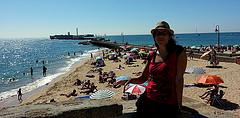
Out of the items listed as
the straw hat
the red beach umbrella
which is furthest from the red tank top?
the red beach umbrella

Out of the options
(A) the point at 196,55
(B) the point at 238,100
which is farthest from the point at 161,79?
(A) the point at 196,55

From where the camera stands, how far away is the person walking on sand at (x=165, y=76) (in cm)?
290

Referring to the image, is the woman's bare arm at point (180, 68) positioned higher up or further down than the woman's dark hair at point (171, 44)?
further down

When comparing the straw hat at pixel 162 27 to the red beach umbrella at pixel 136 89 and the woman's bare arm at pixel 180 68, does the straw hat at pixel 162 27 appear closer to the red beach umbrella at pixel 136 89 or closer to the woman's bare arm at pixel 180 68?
the woman's bare arm at pixel 180 68

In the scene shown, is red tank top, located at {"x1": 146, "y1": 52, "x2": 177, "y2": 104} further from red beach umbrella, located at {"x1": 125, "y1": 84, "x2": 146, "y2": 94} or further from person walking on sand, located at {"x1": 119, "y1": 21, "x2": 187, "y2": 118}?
red beach umbrella, located at {"x1": 125, "y1": 84, "x2": 146, "y2": 94}

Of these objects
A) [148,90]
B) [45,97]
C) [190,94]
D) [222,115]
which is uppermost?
[148,90]

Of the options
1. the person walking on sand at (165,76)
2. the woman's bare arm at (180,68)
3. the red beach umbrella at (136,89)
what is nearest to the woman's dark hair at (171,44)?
the person walking on sand at (165,76)

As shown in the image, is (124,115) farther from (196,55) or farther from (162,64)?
(196,55)

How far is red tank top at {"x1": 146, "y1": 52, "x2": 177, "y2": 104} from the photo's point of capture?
115 inches

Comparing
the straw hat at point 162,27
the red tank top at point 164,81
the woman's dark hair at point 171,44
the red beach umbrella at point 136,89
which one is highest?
the straw hat at point 162,27

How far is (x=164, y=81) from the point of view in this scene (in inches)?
116

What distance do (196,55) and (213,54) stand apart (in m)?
9.19

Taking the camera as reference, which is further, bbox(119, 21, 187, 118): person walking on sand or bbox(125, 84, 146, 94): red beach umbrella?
bbox(125, 84, 146, 94): red beach umbrella

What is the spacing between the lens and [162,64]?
296 cm
